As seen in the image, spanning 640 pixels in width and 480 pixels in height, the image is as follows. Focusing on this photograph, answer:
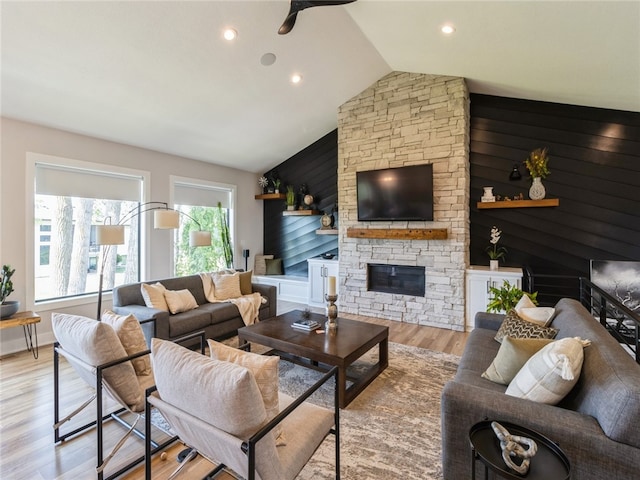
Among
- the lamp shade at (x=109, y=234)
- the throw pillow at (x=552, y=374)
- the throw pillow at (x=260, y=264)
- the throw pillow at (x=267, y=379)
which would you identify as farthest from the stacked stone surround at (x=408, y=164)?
the throw pillow at (x=267, y=379)

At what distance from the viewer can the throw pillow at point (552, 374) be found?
1506 millimetres

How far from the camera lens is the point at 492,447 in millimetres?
1271

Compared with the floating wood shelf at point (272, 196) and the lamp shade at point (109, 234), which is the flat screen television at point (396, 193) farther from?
the lamp shade at point (109, 234)

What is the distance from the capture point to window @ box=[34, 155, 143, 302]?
404 centimetres

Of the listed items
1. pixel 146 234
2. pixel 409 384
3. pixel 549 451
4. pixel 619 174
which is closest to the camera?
pixel 549 451

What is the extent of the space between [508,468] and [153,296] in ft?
11.8

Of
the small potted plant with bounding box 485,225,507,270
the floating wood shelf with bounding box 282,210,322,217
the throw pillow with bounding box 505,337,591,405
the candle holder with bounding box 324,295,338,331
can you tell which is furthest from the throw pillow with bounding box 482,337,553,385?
the floating wood shelf with bounding box 282,210,322,217

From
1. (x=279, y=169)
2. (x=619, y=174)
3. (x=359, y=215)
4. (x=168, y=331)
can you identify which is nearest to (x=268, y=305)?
(x=168, y=331)

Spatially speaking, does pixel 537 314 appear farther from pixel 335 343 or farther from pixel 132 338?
pixel 132 338

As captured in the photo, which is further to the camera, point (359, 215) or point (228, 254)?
point (228, 254)

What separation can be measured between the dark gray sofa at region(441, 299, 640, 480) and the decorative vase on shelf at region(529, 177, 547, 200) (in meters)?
3.14

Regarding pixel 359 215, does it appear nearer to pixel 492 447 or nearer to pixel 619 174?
pixel 619 174

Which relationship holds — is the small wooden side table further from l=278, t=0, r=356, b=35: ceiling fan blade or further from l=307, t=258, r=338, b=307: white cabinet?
Result: l=278, t=0, r=356, b=35: ceiling fan blade

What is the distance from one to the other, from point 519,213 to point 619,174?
3.89 ft
